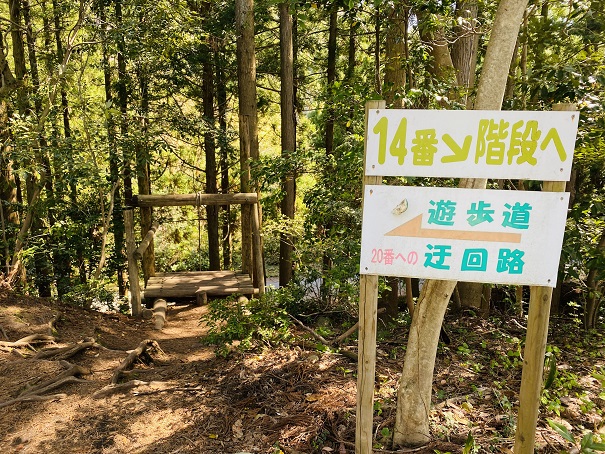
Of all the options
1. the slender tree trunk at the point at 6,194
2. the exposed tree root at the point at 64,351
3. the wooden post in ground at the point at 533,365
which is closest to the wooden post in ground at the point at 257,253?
the exposed tree root at the point at 64,351

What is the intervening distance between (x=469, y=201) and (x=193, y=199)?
19.5ft

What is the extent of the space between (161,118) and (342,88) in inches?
228

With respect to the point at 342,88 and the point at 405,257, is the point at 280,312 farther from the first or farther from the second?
the point at 405,257

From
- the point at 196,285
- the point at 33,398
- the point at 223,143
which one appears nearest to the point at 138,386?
the point at 33,398

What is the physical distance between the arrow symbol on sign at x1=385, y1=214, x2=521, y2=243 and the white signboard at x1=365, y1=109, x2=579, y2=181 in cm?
26

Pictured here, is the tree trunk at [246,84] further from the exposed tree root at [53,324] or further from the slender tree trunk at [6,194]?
the slender tree trunk at [6,194]

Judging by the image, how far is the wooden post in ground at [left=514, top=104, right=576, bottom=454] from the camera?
7.21ft

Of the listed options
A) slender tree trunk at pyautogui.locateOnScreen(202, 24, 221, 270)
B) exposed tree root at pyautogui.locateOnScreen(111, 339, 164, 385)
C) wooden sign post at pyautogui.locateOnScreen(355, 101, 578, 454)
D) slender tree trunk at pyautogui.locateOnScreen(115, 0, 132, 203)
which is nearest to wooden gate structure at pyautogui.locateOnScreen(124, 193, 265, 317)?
slender tree trunk at pyautogui.locateOnScreen(115, 0, 132, 203)

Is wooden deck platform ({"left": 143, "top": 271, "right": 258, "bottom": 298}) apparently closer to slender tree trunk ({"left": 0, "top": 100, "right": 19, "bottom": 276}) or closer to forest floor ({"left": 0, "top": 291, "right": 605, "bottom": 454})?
slender tree trunk ({"left": 0, "top": 100, "right": 19, "bottom": 276})

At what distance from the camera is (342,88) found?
3988mm

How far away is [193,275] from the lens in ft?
29.2

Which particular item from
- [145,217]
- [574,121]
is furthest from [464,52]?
[145,217]

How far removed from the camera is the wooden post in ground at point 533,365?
2197 millimetres

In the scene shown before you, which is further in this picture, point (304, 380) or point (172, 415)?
point (304, 380)
